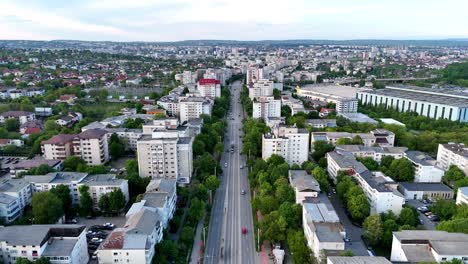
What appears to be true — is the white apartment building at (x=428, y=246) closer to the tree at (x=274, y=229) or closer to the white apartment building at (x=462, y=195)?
the tree at (x=274, y=229)

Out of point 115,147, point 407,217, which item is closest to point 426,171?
point 407,217

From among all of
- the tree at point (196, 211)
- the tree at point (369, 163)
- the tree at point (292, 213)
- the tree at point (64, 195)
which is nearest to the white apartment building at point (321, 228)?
the tree at point (292, 213)

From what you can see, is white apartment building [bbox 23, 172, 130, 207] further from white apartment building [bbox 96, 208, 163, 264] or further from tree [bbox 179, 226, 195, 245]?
white apartment building [bbox 96, 208, 163, 264]

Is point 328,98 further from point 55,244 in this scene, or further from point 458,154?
point 55,244

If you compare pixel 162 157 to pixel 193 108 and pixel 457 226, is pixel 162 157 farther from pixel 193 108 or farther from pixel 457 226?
pixel 193 108

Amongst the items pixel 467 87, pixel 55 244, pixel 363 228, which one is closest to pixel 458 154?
pixel 363 228

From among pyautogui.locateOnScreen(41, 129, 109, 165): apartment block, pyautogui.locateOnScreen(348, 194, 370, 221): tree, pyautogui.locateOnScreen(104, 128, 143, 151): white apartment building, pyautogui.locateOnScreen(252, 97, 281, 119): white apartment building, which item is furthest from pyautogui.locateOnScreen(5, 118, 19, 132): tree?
pyautogui.locateOnScreen(348, 194, 370, 221): tree
